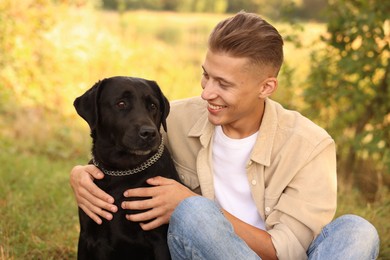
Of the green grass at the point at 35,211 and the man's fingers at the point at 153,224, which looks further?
the green grass at the point at 35,211

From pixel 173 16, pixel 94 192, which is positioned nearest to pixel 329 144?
pixel 94 192

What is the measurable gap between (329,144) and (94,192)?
111 cm

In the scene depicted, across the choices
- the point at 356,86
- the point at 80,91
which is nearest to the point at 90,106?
the point at 356,86

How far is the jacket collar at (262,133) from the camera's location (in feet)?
8.51

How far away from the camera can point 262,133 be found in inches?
104

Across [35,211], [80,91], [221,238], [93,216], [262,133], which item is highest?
[262,133]

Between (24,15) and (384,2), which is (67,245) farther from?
(24,15)

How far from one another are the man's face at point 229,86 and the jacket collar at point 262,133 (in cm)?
10

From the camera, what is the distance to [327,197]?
8.29ft

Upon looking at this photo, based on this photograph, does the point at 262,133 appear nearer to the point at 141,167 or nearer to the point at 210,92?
the point at 210,92

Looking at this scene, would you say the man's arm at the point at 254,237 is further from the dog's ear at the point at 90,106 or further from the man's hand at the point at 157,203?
the dog's ear at the point at 90,106

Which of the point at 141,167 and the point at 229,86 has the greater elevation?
the point at 229,86

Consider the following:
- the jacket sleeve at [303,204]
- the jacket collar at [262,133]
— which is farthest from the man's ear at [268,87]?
the jacket sleeve at [303,204]

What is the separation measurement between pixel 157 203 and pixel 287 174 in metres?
0.62
